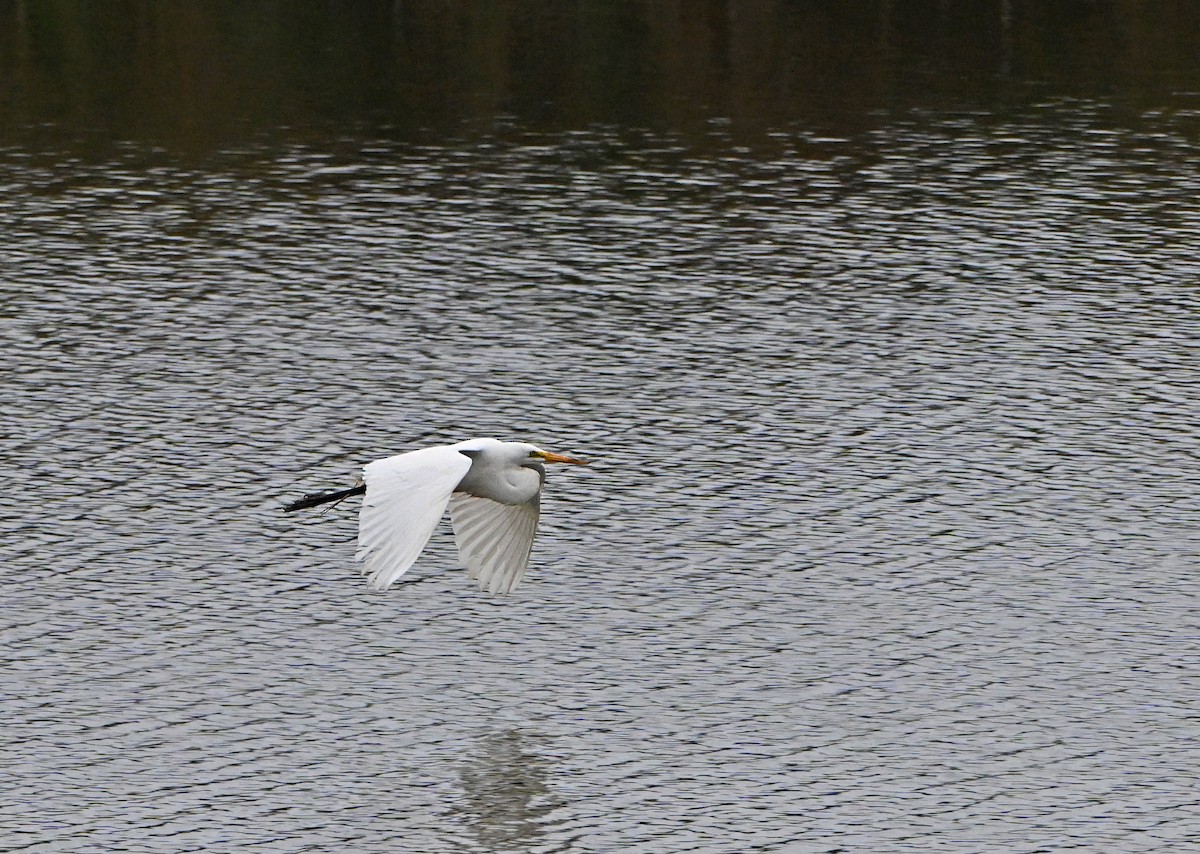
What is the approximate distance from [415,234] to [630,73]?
20.3 meters

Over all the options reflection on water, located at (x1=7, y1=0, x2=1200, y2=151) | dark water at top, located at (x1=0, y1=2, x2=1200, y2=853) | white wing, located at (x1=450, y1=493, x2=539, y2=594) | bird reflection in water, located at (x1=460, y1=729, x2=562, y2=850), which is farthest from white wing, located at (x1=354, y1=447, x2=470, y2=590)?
reflection on water, located at (x1=7, y1=0, x2=1200, y2=151)

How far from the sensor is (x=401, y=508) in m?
19.2

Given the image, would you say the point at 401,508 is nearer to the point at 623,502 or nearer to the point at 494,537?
the point at 494,537

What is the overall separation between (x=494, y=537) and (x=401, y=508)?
3.54 meters

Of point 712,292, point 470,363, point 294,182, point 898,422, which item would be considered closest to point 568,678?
point 898,422

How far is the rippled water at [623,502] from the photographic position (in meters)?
22.3

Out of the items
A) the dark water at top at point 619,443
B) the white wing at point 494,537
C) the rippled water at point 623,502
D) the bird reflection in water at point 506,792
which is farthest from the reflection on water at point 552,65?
the bird reflection in water at point 506,792

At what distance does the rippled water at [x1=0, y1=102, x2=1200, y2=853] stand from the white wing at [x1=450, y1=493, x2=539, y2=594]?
6.88 ft

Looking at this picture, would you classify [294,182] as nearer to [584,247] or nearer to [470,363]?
[584,247]

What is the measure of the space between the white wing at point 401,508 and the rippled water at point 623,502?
3.66m

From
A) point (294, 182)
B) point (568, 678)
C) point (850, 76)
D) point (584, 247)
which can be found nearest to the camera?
point (568, 678)

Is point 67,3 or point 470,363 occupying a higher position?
point 67,3

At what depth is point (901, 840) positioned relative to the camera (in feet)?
68.8

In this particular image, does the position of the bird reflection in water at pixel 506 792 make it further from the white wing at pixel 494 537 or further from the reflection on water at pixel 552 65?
the reflection on water at pixel 552 65
